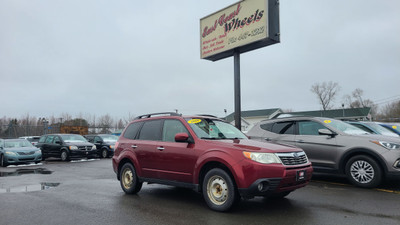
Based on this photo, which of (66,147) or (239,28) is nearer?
(239,28)

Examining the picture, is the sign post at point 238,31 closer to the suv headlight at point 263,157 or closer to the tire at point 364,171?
the tire at point 364,171

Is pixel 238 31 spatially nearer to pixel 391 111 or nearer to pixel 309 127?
pixel 309 127

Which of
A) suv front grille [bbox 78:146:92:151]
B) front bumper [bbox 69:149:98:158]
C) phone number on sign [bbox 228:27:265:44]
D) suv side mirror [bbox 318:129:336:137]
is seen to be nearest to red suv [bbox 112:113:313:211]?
suv side mirror [bbox 318:129:336:137]

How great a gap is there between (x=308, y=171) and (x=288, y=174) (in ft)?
2.20

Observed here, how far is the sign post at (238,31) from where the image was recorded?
13742 mm

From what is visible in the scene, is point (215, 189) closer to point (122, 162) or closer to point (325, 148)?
point (122, 162)

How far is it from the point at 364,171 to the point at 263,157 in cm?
360

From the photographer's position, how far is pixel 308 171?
5.39 metres

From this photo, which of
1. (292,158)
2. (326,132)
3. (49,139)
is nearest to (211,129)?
(292,158)

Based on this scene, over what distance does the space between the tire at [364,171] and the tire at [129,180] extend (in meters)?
5.02

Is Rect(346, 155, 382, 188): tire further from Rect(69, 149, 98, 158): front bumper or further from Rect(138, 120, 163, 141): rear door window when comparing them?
Rect(69, 149, 98, 158): front bumper

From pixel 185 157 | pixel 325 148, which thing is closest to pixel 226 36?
pixel 325 148

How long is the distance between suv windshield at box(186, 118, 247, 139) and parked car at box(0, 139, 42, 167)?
12.1 m

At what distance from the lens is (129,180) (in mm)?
7176
